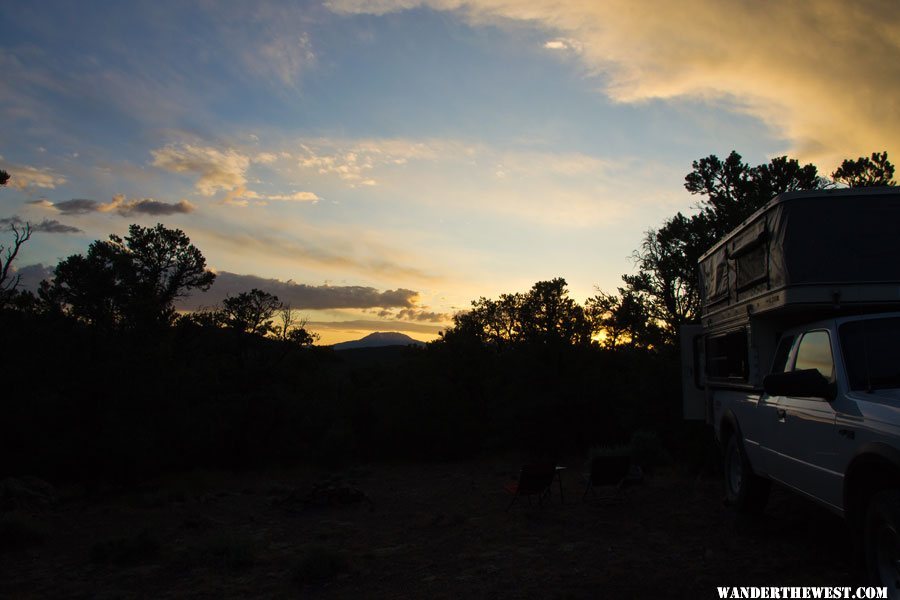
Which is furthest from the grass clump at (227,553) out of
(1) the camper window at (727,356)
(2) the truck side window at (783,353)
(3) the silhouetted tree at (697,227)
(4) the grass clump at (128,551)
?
(3) the silhouetted tree at (697,227)

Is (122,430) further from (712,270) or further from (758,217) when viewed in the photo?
(758,217)

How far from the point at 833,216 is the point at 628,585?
3989 mm

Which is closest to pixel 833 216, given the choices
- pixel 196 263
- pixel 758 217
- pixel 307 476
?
pixel 758 217

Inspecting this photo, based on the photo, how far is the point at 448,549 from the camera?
841 cm

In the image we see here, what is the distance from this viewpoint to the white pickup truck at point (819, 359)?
420cm

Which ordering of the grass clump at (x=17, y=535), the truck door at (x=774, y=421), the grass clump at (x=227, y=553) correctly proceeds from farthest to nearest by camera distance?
the grass clump at (x=17, y=535), the grass clump at (x=227, y=553), the truck door at (x=774, y=421)

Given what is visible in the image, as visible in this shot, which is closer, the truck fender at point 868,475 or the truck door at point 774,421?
the truck fender at point 868,475

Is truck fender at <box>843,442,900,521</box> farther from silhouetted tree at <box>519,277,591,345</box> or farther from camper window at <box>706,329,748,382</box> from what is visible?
silhouetted tree at <box>519,277,591,345</box>

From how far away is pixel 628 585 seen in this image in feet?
19.2

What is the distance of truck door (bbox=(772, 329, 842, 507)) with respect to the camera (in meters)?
4.81

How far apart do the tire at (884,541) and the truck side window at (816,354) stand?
4.01ft

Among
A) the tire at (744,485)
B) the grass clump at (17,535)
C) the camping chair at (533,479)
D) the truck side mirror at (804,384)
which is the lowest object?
the grass clump at (17,535)

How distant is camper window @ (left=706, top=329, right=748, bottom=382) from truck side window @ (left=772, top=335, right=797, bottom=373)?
848 mm

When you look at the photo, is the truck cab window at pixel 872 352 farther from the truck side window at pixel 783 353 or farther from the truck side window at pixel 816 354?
the truck side window at pixel 783 353
